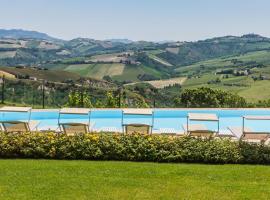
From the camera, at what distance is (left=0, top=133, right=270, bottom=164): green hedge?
9.73 m

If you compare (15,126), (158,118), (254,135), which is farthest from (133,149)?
(158,118)

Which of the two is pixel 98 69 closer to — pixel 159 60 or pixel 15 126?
pixel 159 60

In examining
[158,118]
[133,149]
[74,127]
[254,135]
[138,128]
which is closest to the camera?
[133,149]

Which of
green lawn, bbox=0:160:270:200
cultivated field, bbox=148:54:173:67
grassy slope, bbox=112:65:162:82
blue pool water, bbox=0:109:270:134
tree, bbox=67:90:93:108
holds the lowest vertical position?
green lawn, bbox=0:160:270:200

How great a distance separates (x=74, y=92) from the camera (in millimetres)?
22969

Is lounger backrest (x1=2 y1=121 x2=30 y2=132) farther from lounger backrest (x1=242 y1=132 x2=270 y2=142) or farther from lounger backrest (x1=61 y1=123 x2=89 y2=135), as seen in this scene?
lounger backrest (x1=242 y1=132 x2=270 y2=142)

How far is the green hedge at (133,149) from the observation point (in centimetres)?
973

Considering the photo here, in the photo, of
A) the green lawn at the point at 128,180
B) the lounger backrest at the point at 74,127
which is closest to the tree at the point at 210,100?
the lounger backrest at the point at 74,127

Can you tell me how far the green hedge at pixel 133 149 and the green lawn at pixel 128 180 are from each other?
1.49 feet

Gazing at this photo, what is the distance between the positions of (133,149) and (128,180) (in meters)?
1.91

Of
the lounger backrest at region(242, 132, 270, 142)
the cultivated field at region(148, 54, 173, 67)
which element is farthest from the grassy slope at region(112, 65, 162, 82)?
the lounger backrest at region(242, 132, 270, 142)

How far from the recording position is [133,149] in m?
9.88

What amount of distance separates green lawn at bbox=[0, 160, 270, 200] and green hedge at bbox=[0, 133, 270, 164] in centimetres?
45

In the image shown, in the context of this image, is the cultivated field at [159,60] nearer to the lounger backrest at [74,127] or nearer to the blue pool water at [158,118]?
the blue pool water at [158,118]
